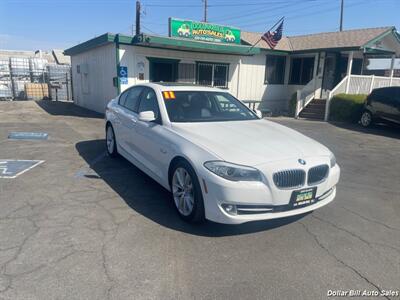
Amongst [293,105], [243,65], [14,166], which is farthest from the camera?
[243,65]

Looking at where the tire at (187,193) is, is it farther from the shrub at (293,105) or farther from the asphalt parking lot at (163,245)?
the shrub at (293,105)

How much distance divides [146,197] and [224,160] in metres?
1.79

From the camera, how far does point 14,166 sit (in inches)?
237

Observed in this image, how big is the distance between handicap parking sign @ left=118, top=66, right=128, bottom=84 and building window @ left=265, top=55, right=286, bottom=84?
28.4 ft

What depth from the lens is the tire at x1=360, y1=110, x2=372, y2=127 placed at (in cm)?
1277

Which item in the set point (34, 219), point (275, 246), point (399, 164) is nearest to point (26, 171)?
point (34, 219)

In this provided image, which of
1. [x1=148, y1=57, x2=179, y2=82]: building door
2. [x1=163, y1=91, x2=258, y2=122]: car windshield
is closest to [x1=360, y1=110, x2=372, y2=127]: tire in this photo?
[x1=148, y1=57, x2=179, y2=82]: building door

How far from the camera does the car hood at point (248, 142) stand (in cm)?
338

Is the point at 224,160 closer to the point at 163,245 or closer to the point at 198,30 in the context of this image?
the point at 163,245

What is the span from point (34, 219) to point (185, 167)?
1.95 metres

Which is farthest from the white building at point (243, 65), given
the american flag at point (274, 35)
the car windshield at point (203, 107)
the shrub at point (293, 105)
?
the car windshield at point (203, 107)

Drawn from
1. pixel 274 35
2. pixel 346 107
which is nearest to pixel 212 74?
pixel 274 35

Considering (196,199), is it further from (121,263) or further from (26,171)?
(26,171)

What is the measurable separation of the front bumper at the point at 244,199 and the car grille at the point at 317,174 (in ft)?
0.39
